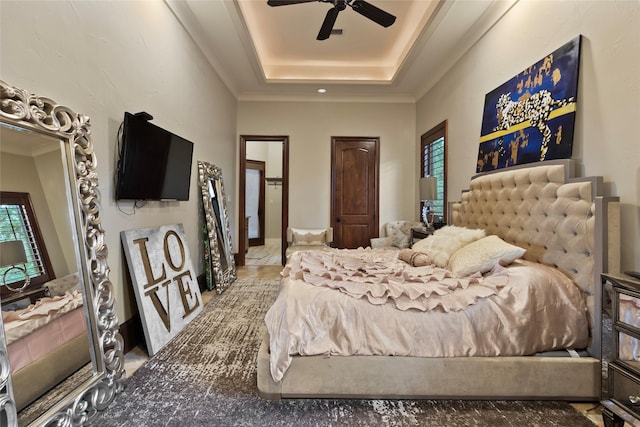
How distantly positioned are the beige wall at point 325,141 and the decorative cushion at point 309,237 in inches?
17.0

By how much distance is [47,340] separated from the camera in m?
1.55

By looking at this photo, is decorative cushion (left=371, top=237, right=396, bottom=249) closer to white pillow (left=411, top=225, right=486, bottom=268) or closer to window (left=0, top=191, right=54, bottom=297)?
white pillow (left=411, top=225, right=486, bottom=268)

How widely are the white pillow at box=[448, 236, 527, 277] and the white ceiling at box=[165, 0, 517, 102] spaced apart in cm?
222

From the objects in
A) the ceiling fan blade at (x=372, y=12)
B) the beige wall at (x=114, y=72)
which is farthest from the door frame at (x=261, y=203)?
the ceiling fan blade at (x=372, y=12)

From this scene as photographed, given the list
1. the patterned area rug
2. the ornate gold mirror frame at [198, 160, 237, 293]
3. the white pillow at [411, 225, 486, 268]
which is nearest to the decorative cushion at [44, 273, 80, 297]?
the patterned area rug

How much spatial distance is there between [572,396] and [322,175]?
448 centimetres

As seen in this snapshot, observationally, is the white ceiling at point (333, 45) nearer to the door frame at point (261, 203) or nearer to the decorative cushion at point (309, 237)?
the decorative cushion at point (309, 237)

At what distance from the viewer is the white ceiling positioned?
3.15 metres

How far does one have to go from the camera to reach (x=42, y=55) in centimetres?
164

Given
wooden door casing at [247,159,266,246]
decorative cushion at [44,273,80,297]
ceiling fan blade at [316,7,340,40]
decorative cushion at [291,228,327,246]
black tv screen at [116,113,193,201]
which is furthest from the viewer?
wooden door casing at [247,159,266,246]

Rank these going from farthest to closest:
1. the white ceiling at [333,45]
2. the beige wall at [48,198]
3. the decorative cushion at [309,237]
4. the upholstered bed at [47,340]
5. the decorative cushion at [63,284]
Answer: the decorative cushion at [309,237] → the white ceiling at [333,45] → the decorative cushion at [63,284] → the beige wall at [48,198] → the upholstered bed at [47,340]

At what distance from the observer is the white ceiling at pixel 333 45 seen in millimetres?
3152

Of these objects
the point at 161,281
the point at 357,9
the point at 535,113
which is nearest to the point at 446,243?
the point at 535,113

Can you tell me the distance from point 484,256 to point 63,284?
8.75 feet
